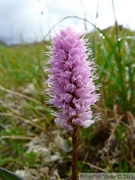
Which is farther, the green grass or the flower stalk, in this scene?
the green grass

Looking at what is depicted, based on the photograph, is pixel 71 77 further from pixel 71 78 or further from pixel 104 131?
pixel 104 131

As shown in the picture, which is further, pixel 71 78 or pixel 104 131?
pixel 104 131

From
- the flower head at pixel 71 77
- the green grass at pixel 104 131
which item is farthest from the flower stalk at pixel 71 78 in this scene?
the green grass at pixel 104 131

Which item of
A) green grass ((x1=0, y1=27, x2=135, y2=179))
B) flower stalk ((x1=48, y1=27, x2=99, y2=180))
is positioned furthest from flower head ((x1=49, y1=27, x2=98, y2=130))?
green grass ((x1=0, y1=27, x2=135, y2=179))

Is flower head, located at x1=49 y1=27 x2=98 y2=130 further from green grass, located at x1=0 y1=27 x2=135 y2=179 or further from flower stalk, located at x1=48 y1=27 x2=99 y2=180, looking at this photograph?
green grass, located at x1=0 y1=27 x2=135 y2=179

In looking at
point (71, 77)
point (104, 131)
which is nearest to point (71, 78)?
point (71, 77)

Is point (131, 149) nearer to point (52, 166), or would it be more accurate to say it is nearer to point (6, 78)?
point (52, 166)

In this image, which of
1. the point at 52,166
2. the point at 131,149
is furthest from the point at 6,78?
the point at 131,149

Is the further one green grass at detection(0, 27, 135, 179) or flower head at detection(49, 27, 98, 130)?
green grass at detection(0, 27, 135, 179)
